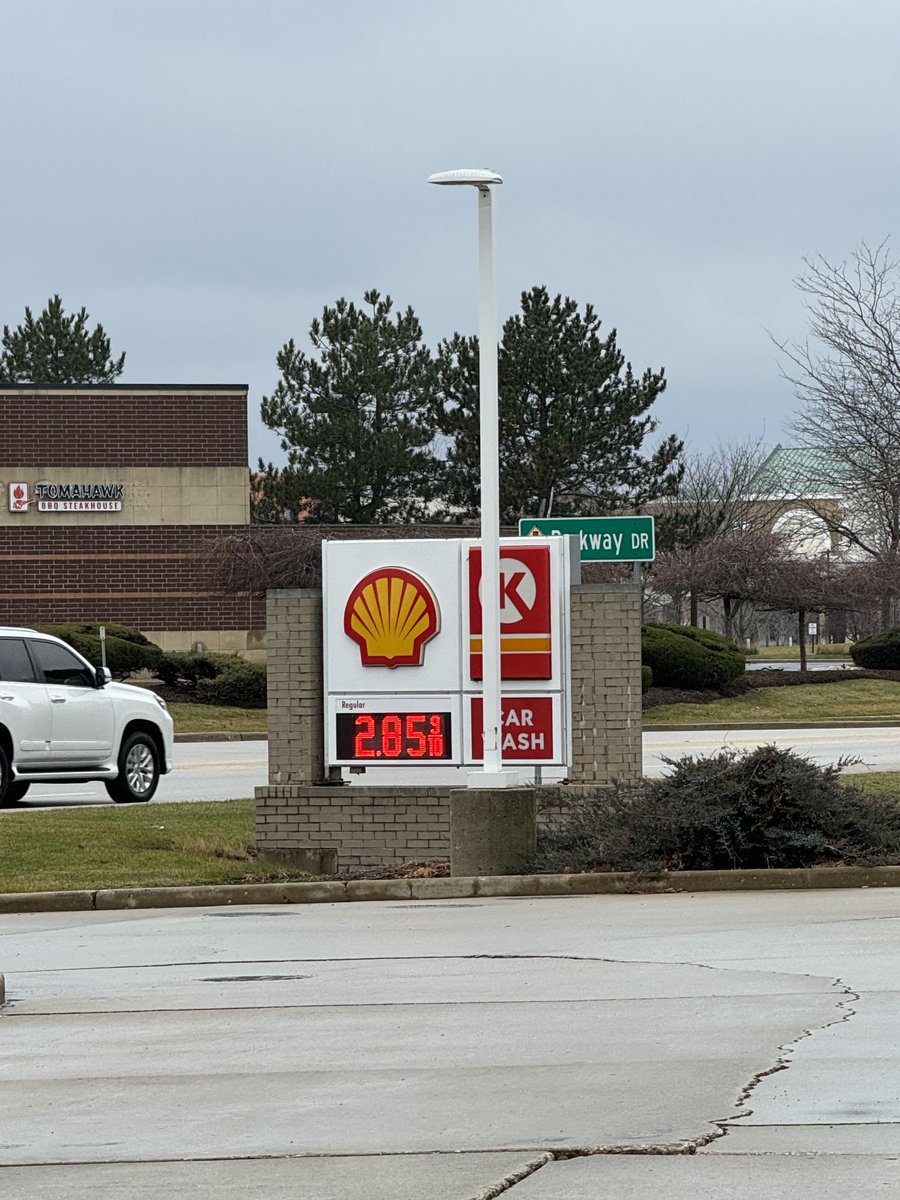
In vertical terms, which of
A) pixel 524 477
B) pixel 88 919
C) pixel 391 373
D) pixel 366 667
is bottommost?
pixel 88 919

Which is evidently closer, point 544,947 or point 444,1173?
point 444,1173

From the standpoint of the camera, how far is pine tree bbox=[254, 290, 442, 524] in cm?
7012

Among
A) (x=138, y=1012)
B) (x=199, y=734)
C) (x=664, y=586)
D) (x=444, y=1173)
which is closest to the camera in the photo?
(x=444, y=1173)

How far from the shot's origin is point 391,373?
237 feet

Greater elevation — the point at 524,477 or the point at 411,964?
the point at 524,477

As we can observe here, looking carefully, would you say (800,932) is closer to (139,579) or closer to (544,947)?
(544,947)

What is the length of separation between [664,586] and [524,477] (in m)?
11.1

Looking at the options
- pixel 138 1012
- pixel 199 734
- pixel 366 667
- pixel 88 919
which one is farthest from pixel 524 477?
pixel 138 1012

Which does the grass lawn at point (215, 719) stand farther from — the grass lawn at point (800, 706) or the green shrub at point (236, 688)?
the grass lawn at point (800, 706)

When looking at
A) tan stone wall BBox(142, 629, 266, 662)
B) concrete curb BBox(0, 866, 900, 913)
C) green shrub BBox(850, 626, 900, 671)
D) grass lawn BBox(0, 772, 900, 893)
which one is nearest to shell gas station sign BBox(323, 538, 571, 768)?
grass lawn BBox(0, 772, 900, 893)

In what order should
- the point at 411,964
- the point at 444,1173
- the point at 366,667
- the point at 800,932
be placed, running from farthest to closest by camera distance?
the point at 366,667, the point at 800,932, the point at 411,964, the point at 444,1173

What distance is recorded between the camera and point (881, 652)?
164ft

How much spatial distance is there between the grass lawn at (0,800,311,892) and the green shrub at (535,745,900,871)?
10.7 feet

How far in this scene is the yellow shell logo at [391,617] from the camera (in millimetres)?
17062
